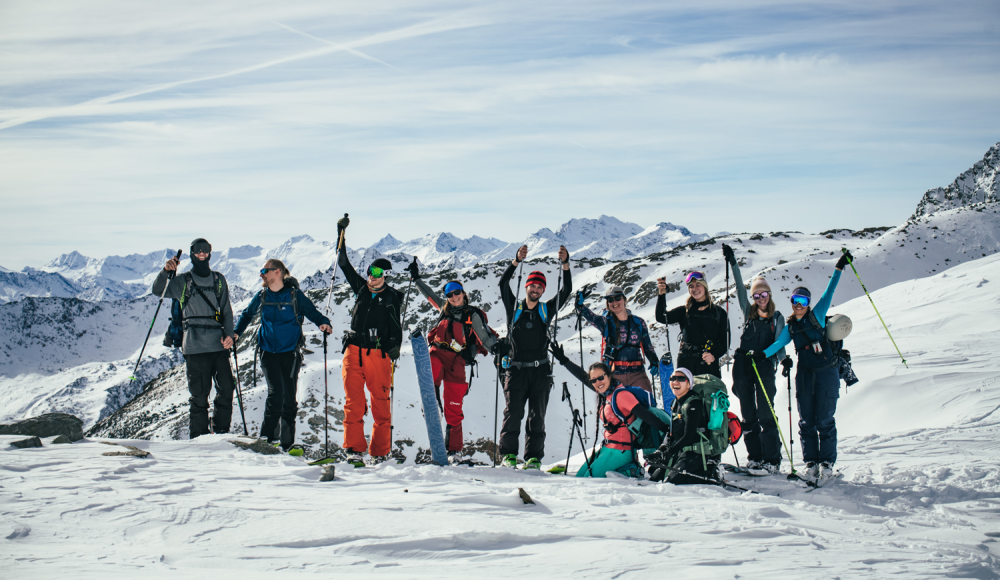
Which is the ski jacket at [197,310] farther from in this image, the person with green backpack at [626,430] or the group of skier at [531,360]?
the person with green backpack at [626,430]

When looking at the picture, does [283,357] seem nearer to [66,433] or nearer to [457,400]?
[457,400]

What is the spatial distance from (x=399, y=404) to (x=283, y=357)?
22724 millimetres

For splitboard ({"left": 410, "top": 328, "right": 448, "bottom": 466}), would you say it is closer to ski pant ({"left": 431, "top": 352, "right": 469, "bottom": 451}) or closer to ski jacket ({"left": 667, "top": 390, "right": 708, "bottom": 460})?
ski pant ({"left": 431, "top": 352, "right": 469, "bottom": 451})

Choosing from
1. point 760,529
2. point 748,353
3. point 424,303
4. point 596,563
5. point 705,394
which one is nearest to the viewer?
point 596,563

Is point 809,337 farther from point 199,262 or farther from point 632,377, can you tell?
point 199,262

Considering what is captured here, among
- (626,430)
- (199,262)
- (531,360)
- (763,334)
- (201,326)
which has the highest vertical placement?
(199,262)

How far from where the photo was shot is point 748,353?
8.32m

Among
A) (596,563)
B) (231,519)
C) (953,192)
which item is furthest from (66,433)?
(953,192)

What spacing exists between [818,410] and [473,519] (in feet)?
17.9

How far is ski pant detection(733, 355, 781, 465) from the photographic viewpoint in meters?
8.17

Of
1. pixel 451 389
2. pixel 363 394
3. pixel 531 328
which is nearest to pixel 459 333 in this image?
pixel 451 389

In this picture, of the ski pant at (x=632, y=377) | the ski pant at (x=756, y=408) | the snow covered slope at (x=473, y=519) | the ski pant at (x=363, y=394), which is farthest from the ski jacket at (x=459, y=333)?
the ski pant at (x=756, y=408)

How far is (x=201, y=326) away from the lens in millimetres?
8703

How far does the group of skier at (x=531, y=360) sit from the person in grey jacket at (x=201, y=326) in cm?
2
